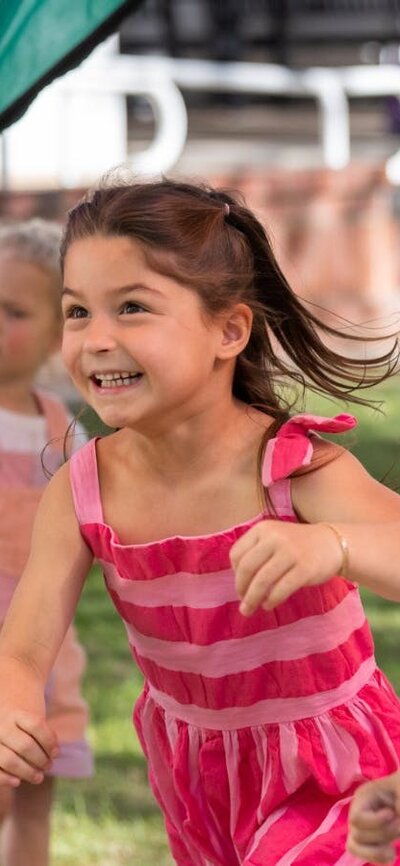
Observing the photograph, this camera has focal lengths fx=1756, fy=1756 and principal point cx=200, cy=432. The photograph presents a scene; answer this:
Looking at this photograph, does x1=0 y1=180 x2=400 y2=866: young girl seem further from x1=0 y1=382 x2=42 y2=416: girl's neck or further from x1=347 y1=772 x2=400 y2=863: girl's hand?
x1=0 y1=382 x2=42 y2=416: girl's neck

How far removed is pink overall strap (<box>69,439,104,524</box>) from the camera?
245 cm

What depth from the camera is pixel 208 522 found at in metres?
2.39

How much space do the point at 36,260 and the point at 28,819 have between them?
3.54ft

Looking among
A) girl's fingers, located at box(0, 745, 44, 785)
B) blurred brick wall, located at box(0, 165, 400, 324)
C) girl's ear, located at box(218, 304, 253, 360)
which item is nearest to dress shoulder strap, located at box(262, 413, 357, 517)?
girl's ear, located at box(218, 304, 253, 360)

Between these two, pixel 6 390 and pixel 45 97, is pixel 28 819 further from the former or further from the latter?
pixel 45 97

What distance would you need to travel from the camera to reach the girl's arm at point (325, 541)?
1.89 m

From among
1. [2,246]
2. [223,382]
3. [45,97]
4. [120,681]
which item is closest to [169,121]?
[45,97]

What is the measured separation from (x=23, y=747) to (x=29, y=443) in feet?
4.42

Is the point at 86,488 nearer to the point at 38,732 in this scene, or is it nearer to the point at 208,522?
the point at 208,522

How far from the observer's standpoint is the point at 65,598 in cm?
239

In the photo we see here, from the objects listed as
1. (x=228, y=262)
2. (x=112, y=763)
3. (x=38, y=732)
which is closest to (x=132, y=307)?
(x=228, y=262)

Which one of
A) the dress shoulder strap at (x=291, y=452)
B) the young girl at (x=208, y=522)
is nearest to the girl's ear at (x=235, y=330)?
the young girl at (x=208, y=522)

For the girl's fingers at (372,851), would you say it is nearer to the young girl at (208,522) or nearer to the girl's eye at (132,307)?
the young girl at (208,522)

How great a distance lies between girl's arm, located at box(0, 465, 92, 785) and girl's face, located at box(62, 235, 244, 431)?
0.23 m
